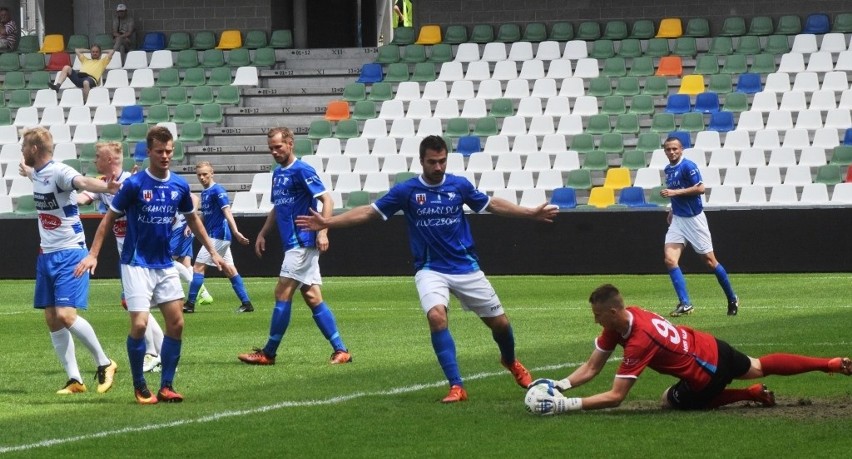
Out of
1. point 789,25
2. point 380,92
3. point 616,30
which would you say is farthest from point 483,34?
point 789,25

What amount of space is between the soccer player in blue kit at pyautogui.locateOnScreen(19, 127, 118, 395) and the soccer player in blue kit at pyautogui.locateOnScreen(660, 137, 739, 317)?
7.99 meters

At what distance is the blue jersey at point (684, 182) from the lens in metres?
18.0

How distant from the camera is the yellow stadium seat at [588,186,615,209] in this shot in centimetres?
2825

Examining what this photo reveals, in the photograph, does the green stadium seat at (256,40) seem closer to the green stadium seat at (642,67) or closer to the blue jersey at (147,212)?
the green stadium seat at (642,67)

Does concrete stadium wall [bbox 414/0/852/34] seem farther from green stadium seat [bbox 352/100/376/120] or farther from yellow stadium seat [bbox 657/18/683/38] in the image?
green stadium seat [bbox 352/100/376/120]

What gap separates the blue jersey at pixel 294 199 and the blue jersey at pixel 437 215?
8.79ft

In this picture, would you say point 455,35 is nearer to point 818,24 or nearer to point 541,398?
point 818,24

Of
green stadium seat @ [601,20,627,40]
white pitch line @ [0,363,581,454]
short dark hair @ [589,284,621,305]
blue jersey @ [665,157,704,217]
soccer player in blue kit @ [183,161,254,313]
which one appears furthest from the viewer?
green stadium seat @ [601,20,627,40]

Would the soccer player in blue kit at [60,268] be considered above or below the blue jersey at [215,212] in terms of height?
above

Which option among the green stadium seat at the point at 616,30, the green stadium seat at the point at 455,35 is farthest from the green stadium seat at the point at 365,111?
the green stadium seat at the point at 616,30

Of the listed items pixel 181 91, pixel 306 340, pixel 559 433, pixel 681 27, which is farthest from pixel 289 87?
pixel 559 433

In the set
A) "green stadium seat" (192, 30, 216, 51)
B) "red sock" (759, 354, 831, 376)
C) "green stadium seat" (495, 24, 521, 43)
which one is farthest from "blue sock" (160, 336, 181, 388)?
"green stadium seat" (192, 30, 216, 51)

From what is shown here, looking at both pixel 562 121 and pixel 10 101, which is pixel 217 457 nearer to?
pixel 562 121

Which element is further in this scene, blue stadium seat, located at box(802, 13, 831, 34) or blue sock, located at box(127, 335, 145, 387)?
blue stadium seat, located at box(802, 13, 831, 34)
